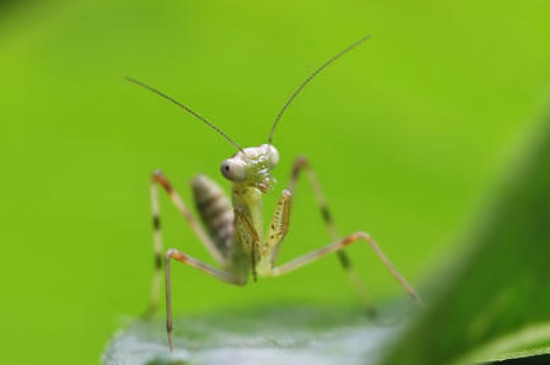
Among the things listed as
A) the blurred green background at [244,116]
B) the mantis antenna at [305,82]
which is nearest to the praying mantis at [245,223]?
the mantis antenna at [305,82]

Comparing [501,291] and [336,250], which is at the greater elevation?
[336,250]

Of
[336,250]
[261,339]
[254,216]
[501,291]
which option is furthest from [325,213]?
[501,291]

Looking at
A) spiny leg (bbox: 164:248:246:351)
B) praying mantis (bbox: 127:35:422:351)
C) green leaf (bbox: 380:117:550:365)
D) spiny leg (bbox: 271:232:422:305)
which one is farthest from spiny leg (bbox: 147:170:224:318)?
green leaf (bbox: 380:117:550:365)

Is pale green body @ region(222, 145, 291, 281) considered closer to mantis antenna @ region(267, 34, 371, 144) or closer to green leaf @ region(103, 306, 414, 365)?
mantis antenna @ region(267, 34, 371, 144)

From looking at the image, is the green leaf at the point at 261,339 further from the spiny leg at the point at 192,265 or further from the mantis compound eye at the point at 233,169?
the mantis compound eye at the point at 233,169

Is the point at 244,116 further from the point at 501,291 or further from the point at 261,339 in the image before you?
the point at 501,291

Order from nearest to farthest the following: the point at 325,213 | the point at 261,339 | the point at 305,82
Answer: the point at 261,339 → the point at 305,82 → the point at 325,213
